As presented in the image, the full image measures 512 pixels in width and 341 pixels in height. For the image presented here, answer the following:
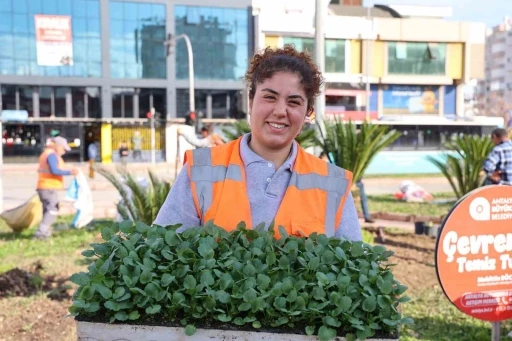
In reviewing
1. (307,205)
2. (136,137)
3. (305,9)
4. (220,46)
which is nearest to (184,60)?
(220,46)

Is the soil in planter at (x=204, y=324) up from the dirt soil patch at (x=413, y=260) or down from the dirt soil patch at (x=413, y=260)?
up

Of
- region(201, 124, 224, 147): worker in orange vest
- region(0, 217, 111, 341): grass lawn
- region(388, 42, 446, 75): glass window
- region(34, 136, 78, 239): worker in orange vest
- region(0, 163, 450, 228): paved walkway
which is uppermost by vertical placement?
region(388, 42, 446, 75): glass window

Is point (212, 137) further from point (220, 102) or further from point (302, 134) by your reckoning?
point (220, 102)

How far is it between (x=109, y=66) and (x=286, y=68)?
34699mm

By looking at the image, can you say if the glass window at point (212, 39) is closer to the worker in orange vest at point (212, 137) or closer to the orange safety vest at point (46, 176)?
the worker in orange vest at point (212, 137)

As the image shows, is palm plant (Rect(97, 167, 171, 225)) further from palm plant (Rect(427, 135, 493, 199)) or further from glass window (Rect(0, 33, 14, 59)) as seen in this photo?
glass window (Rect(0, 33, 14, 59))

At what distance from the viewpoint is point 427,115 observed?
39094 millimetres

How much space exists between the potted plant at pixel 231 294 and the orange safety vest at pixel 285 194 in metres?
0.29

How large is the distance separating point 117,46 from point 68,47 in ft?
8.82

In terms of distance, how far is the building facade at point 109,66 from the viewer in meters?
34.0

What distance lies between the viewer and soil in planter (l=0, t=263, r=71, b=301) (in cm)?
584

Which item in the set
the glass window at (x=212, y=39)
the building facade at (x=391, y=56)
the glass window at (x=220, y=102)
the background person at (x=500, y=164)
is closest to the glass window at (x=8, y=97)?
the glass window at (x=212, y=39)

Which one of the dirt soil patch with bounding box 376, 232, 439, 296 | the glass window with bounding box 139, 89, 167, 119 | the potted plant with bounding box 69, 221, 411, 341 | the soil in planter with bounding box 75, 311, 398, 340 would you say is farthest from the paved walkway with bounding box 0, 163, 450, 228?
the glass window with bounding box 139, 89, 167, 119

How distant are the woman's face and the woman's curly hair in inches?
0.8
